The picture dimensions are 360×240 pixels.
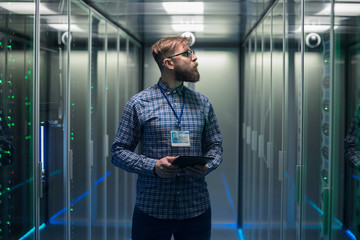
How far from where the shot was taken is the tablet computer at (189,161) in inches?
75.0

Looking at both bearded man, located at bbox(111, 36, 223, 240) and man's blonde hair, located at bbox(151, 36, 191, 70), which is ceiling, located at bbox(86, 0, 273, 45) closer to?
man's blonde hair, located at bbox(151, 36, 191, 70)

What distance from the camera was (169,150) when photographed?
2145 mm

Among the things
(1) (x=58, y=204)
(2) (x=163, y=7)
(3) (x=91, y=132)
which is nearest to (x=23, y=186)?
(1) (x=58, y=204)

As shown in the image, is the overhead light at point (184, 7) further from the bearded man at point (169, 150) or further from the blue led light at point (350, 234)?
the blue led light at point (350, 234)

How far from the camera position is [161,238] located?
2145 millimetres

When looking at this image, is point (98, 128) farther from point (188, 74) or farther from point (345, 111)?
point (345, 111)

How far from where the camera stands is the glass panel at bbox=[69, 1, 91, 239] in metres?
3.17

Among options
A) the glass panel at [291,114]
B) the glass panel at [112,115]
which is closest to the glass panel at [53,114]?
the glass panel at [112,115]

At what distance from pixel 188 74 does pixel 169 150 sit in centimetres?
37

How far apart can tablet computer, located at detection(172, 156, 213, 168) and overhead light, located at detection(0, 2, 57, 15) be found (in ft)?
3.41

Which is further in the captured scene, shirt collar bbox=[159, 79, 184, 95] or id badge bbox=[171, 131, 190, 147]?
shirt collar bbox=[159, 79, 184, 95]

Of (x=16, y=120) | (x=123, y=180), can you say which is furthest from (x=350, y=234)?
(x=123, y=180)

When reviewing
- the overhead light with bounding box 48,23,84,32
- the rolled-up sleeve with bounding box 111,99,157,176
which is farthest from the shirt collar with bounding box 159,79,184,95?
the overhead light with bounding box 48,23,84,32

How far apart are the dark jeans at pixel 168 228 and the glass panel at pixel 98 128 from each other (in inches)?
64.7
